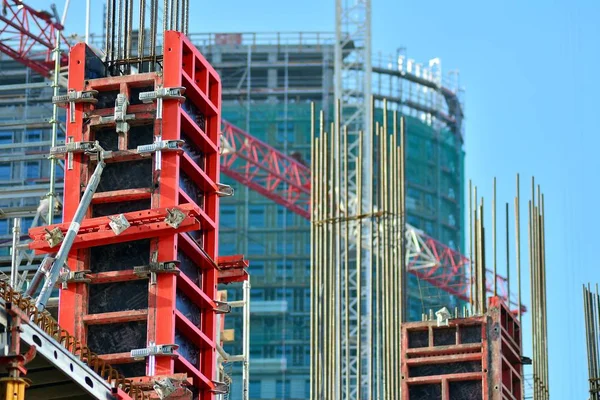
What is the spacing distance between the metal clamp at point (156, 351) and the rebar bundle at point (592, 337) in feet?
80.4

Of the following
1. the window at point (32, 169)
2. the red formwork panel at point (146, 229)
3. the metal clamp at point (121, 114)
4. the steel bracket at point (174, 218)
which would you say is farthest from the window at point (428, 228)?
the steel bracket at point (174, 218)

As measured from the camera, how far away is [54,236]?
1938 inches

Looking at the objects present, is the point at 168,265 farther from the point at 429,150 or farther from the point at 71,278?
the point at 429,150

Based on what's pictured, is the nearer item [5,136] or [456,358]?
[456,358]

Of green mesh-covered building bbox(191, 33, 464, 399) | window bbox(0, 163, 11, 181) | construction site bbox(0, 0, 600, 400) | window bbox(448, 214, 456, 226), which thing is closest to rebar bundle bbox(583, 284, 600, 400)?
construction site bbox(0, 0, 600, 400)

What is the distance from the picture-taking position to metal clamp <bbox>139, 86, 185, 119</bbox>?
50750 mm

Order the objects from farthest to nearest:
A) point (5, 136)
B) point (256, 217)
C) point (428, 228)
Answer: point (428, 228), point (256, 217), point (5, 136)

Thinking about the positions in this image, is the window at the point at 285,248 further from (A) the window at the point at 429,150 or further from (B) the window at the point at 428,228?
(A) the window at the point at 429,150

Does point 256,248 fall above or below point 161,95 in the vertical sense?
above

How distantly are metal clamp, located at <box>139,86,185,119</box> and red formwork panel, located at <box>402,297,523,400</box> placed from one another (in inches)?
521

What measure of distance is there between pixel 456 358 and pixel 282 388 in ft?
271

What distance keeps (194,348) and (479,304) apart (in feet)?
51.9

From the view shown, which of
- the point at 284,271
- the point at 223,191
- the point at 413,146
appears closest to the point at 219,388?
the point at 223,191

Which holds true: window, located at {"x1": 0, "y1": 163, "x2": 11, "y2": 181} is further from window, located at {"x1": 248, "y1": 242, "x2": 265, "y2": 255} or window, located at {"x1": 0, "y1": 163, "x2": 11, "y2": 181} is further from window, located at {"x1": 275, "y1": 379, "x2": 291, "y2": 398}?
window, located at {"x1": 275, "y1": 379, "x2": 291, "y2": 398}
